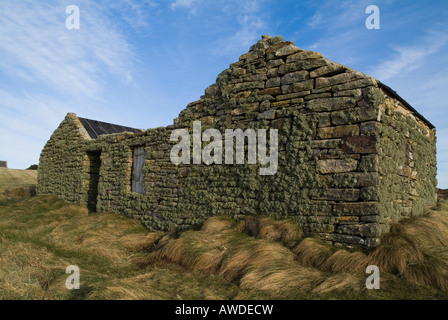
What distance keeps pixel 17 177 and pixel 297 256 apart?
73.8 feet

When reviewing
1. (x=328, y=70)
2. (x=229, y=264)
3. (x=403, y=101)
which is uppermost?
(x=328, y=70)

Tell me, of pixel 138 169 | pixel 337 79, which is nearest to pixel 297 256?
pixel 337 79

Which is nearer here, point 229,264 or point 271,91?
point 229,264

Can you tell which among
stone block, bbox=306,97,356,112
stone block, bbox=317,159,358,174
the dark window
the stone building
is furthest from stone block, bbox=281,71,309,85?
the dark window

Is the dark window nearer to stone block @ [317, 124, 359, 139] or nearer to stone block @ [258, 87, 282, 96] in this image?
stone block @ [258, 87, 282, 96]

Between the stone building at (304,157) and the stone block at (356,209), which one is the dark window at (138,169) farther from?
the stone block at (356,209)

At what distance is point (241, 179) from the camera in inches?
252

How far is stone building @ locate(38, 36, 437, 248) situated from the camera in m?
5.11

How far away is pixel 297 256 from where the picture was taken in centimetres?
491

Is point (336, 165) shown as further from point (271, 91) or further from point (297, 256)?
point (271, 91)

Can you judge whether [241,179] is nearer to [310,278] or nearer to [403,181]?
[310,278]

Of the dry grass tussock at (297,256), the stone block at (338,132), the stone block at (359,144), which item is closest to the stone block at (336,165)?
the stone block at (359,144)
